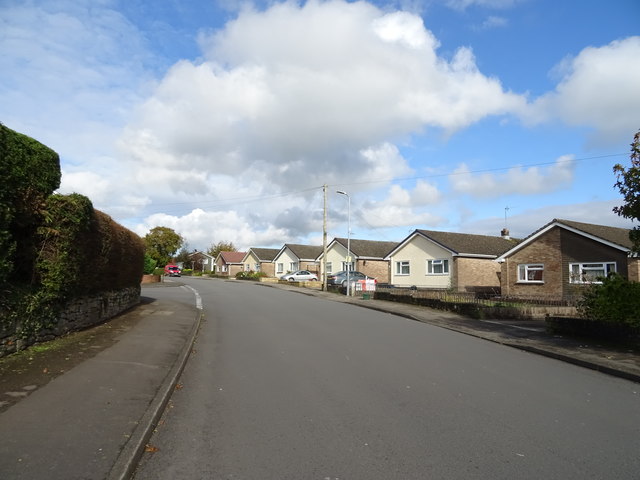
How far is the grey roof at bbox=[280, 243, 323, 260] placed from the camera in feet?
217

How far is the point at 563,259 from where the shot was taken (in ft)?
88.1

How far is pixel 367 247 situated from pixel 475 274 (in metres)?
18.5

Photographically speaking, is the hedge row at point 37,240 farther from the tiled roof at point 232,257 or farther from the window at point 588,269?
the tiled roof at point 232,257

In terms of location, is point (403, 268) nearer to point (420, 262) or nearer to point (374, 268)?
point (420, 262)

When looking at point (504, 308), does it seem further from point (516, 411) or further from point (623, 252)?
point (516, 411)

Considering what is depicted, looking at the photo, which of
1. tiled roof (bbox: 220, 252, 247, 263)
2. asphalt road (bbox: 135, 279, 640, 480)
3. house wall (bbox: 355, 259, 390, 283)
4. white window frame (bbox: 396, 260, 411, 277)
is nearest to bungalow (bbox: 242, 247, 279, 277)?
tiled roof (bbox: 220, 252, 247, 263)

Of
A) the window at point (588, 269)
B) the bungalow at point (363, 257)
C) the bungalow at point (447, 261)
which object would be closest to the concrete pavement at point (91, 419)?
the window at point (588, 269)

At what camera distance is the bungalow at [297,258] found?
6550 cm

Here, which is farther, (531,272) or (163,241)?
(163,241)

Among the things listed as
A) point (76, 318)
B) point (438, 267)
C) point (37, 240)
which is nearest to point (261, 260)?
point (438, 267)

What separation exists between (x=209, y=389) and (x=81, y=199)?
17.1 feet

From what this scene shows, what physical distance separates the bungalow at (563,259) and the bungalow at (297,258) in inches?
1393

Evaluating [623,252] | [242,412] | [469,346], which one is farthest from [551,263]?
[242,412]

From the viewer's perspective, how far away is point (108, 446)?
14.5 feet
